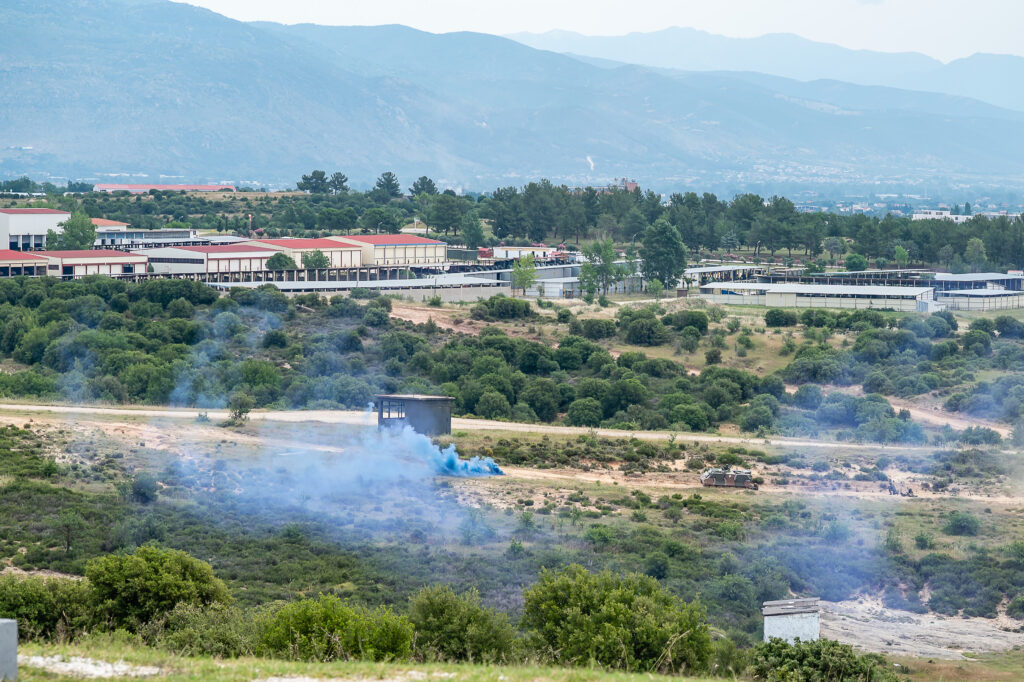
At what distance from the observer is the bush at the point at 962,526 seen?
36469 millimetres

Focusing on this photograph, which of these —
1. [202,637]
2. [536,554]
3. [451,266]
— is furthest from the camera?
[451,266]

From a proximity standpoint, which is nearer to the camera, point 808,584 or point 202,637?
point 202,637

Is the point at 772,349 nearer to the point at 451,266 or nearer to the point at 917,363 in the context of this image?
the point at 917,363

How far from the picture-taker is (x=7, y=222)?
3809 inches

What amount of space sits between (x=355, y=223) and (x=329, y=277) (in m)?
26.6

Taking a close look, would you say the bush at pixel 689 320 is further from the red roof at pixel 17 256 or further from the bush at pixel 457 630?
the bush at pixel 457 630

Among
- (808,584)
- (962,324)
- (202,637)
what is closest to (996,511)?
(808,584)

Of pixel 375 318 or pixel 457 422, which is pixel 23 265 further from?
pixel 457 422

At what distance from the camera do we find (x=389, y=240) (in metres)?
106

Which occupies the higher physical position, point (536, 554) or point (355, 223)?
point (355, 223)

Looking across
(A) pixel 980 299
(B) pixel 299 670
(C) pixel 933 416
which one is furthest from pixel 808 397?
(B) pixel 299 670

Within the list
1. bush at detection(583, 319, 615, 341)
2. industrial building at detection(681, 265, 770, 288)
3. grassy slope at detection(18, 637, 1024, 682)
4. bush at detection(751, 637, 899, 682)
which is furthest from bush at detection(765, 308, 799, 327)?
grassy slope at detection(18, 637, 1024, 682)

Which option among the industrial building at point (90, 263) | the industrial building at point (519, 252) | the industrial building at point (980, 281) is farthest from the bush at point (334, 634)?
the industrial building at point (519, 252)

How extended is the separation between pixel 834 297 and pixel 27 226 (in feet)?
192
